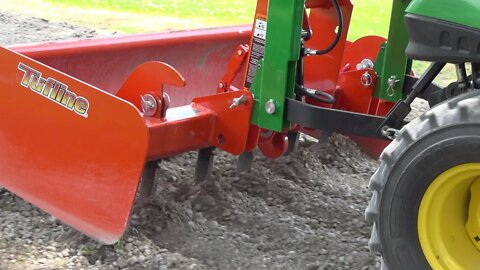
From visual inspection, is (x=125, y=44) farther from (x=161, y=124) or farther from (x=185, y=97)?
(x=161, y=124)

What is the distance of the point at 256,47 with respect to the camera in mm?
3377

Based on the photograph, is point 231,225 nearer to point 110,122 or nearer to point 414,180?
point 110,122

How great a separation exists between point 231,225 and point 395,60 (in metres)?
1.04

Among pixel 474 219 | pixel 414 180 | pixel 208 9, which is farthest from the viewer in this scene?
pixel 208 9

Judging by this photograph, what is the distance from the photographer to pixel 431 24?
252cm

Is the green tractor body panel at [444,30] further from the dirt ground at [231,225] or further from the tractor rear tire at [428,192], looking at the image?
the dirt ground at [231,225]

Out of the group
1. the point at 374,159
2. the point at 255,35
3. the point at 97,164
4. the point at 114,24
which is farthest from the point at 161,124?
the point at 114,24

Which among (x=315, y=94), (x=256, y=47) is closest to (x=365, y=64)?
(x=315, y=94)

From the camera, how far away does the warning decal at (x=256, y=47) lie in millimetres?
3320

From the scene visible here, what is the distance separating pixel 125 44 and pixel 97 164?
99cm

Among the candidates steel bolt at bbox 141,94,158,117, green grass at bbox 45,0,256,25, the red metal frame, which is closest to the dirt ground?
the red metal frame

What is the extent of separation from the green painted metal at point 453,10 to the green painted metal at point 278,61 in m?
0.67

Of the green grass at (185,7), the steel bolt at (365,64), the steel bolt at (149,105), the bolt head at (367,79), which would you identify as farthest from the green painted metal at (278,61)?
the green grass at (185,7)

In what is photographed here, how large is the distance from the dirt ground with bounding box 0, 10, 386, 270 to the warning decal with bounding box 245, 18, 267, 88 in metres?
0.58
